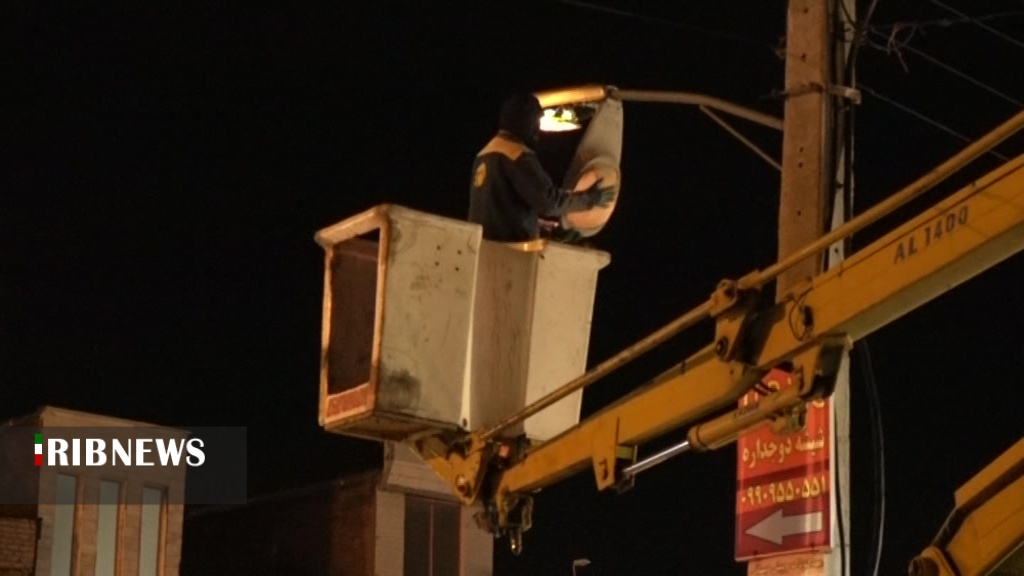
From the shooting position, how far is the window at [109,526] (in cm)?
2539

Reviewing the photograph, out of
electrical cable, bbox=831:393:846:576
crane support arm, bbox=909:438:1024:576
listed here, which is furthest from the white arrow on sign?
crane support arm, bbox=909:438:1024:576

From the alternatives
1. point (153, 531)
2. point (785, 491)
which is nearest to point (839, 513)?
point (785, 491)

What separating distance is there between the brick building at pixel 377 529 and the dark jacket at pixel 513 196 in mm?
17407

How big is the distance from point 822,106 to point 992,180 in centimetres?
408

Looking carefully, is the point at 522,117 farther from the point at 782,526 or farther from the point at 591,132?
the point at 782,526

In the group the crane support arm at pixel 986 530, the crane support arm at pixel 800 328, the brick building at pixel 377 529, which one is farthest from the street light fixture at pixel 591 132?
the brick building at pixel 377 529

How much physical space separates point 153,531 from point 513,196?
1679 centimetres

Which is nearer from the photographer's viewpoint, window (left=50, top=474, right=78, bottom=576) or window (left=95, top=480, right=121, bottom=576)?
window (left=50, top=474, right=78, bottom=576)

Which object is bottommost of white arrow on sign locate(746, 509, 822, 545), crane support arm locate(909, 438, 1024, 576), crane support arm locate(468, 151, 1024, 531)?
crane support arm locate(909, 438, 1024, 576)

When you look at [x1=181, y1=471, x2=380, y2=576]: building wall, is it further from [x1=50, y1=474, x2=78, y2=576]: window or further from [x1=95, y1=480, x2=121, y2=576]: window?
[x1=50, y1=474, x2=78, y2=576]: window

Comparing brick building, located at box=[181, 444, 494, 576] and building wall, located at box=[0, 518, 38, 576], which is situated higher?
brick building, located at box=[181, 444, 494, 576]

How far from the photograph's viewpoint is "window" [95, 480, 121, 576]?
2539 cm

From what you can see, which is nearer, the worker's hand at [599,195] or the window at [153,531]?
the worker's hand at [599,195]

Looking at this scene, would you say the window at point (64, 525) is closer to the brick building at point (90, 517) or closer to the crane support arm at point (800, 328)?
the brick building at point (90, 517)
